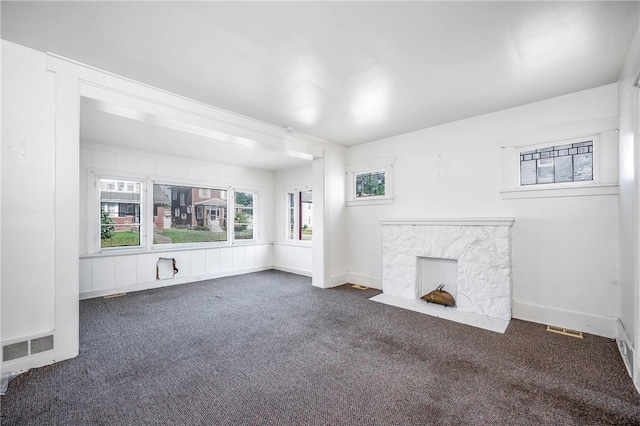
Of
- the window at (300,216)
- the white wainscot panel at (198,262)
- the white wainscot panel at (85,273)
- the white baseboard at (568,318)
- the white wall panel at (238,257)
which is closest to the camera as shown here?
the white baseboard at (568,318)

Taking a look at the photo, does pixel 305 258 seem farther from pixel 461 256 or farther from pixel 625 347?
pixel 625 347

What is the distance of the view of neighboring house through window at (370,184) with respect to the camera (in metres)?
5.20

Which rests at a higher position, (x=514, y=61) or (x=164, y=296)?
(x=514, y=61)

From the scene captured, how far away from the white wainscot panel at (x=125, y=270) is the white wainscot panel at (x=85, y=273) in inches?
14.8

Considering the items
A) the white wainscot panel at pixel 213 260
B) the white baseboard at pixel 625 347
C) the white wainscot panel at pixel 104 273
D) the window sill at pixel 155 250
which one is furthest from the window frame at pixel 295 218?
the white baseboard at pixel 625 347

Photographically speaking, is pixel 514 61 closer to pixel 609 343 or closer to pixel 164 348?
pixel 609 343

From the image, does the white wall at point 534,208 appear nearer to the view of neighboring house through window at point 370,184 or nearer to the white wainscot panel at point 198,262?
the view of neighboring house through window at point 370,184

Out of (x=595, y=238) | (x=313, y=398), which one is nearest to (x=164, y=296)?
(x=313, y=398)

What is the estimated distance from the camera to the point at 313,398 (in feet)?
6.60

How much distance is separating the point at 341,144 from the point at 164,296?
4.27 metres

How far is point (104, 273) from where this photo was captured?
15.8 ft

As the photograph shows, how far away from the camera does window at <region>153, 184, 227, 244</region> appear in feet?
18.8

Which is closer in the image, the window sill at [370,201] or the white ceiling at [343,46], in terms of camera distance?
the white ceiling at [343,46]

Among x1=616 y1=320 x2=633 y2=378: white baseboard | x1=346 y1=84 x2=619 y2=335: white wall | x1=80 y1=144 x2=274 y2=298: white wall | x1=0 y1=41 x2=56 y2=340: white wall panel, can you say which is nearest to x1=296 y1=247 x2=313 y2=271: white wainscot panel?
x1=80 y1=144 x2=274 y2=298: white wall
